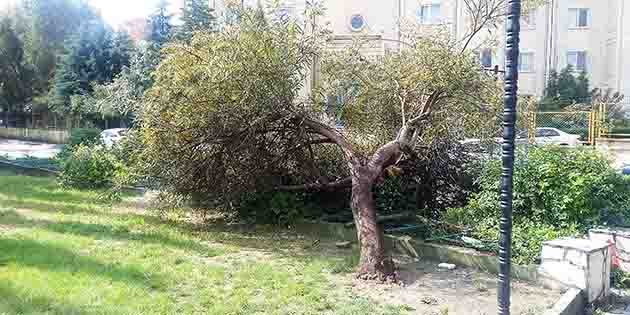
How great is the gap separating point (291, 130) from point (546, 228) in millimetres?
3525

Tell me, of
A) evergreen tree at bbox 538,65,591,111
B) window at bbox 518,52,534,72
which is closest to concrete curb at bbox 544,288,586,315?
evergreen tree at bbox 538,65,591,111

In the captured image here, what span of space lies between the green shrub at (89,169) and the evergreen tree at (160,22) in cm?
1147

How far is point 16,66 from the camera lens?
101ft

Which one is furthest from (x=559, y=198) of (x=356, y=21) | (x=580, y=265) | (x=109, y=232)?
(x=356, y=21)

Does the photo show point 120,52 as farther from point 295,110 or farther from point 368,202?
point 368,202

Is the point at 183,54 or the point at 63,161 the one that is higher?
the point at 183,54

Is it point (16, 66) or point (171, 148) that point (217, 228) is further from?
point (16, 66)

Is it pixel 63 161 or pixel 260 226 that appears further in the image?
pixel 63 161

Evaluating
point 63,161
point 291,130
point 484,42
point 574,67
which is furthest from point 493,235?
point 574,67

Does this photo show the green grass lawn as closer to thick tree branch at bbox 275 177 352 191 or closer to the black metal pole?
thick tree branch at bbox 275 177 352 191

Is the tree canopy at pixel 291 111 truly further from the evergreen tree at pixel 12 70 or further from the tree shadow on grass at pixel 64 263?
the evergreen tree at pixel 12 70

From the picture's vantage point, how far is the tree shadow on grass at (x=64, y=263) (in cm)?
501

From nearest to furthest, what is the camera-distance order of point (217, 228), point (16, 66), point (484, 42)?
point (484, 42) < point (217, 228) < point (16, 66)

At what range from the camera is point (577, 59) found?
26625 mm
